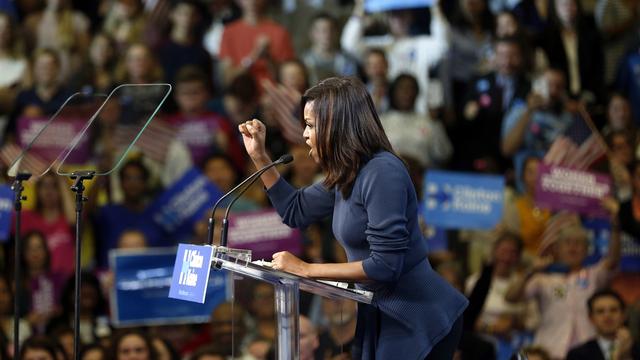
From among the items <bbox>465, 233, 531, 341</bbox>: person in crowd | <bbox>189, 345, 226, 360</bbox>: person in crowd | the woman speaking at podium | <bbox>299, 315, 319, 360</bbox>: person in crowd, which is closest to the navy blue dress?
the woman speaking at podium

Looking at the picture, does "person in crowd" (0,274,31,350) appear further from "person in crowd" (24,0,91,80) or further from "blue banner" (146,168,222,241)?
"person in crowd" (24,0,91,80)

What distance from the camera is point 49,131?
4816 millimetres

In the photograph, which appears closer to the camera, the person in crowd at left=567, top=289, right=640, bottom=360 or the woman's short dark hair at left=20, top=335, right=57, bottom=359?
the woman's short dark hair at left=20, top=335, right=57, bottom=359

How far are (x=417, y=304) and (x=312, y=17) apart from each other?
537cm

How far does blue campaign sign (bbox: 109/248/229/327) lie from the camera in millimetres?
7301

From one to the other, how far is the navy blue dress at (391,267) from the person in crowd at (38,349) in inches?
122

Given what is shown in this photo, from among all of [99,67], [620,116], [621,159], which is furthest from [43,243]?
[620,116]

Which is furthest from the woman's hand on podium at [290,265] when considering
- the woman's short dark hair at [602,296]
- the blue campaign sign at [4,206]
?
the woman's short dark hair at [602,296]

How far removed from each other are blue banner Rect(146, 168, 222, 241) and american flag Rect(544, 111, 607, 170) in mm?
2150

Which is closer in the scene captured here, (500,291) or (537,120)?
(500,291)

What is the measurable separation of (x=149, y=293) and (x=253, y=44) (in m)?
2.03

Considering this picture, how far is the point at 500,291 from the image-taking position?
7242 mm

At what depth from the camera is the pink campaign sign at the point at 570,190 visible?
23.9ft

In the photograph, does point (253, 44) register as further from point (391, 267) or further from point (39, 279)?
point (391, 267)
